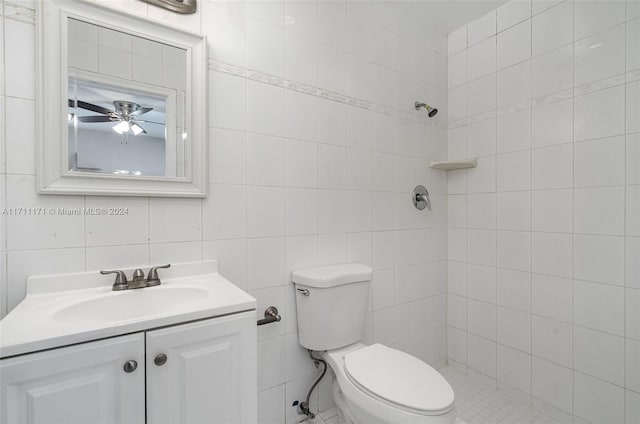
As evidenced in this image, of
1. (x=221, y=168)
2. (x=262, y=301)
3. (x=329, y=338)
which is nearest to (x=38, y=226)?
(x=221, y=168)

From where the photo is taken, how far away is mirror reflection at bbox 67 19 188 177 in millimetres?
1087

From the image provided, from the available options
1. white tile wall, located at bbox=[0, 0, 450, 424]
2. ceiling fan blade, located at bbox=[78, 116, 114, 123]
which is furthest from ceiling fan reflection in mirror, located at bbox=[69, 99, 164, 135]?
white tile wall, located at bbox=[0, 0, 450, 424]

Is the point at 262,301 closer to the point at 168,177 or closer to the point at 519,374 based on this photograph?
the point at 168,177

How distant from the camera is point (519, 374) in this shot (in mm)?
1851

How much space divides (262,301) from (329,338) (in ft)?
1.20

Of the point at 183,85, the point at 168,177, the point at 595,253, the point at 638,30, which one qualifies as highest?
the point at 638,30

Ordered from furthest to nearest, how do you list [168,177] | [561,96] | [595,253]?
[561,96]
[595,253]
[168,177]

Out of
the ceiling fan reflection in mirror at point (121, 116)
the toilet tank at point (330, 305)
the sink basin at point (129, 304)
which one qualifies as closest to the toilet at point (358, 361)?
the toilet tank at point (330, 305)

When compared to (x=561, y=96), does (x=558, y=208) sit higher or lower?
lower

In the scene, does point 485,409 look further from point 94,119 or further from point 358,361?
point 94,119

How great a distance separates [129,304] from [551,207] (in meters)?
2.09

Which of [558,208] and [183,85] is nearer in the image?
[183,85]

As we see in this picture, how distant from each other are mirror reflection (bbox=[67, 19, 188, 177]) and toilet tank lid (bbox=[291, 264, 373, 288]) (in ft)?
2.36

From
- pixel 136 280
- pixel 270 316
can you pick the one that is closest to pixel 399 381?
pixel 270 316
